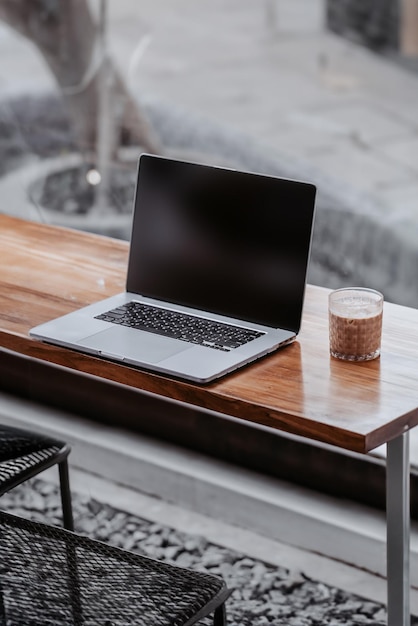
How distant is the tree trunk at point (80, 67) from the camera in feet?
10.0

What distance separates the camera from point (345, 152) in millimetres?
2660

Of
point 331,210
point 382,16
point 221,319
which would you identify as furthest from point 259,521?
point 382,16

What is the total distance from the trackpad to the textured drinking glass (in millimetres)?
246

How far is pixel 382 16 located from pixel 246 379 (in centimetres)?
99

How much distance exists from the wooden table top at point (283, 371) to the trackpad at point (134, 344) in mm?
23

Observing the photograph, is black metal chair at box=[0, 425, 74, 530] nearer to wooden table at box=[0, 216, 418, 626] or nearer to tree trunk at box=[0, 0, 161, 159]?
wooden table at box=[0, 216, 418, 626]

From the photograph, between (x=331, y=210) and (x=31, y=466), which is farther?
(x=331, y=210)

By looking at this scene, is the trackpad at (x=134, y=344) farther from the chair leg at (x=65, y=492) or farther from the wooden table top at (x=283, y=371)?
the chair leg at (x=65, y=492)

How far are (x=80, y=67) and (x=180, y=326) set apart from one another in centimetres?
129

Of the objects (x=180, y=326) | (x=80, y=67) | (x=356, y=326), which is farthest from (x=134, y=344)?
(x=80, y=67)

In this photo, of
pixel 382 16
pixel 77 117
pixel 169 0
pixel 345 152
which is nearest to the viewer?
pixel 382 16

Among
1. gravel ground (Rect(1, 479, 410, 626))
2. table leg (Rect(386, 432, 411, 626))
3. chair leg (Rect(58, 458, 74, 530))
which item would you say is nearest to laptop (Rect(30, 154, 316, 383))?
table leg (Rect(386, 432, 411, 626))

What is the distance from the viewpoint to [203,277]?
2117 mm

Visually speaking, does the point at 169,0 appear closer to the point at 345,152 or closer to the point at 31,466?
the point at 345,152
